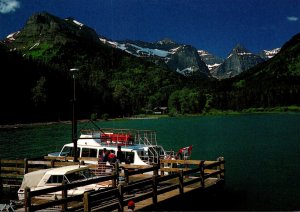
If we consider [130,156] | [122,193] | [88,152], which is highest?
[88,152]

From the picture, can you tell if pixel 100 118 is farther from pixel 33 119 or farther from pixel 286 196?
pixel 286 196

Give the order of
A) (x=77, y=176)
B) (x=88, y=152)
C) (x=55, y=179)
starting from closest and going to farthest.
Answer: (x=55, y=179) → (x=77, y=176) → (x=88, y=152)

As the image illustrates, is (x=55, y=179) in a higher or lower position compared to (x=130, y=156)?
lower

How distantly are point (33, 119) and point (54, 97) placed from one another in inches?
1021

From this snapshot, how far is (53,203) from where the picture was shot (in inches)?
564

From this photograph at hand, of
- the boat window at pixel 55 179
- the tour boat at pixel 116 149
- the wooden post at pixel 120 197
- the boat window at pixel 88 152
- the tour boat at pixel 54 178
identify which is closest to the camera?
the wooden post at pixel 120 197

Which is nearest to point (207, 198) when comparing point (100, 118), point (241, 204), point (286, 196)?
point (241, 204)

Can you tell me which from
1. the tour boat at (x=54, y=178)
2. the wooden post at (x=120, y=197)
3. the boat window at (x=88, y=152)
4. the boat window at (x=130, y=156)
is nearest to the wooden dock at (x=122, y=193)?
the wooden post at (x=120, y=197)

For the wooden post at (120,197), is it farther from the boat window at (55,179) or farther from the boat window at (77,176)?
the boat window at (55,179)

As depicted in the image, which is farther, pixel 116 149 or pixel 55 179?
pixel 116 149

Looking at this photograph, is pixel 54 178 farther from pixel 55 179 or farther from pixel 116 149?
pixel 116 149

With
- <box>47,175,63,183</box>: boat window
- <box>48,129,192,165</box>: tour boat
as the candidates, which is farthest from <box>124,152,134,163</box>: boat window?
<box>47,175,63,183</box>: boat window

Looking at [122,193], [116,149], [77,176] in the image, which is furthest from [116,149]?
[122,193]

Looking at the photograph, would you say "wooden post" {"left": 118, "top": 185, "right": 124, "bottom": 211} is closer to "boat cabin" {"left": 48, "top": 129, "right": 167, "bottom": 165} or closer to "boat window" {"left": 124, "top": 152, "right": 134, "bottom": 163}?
"boat cabin" {"left": 48, "top": 129, "right": 167, "bottom": 165}
